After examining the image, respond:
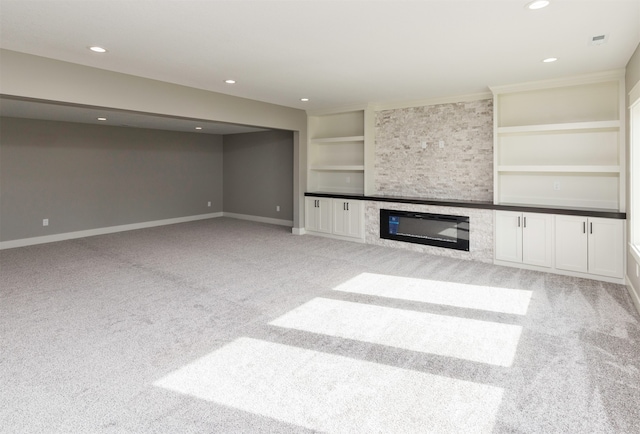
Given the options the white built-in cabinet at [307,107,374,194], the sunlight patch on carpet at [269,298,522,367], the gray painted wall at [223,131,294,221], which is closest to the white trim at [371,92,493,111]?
the white built-in cabinet at [307,107,374,194]

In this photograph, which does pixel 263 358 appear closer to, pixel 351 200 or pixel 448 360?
pixel 448 360

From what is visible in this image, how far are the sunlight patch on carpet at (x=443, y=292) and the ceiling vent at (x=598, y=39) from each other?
2.58 m

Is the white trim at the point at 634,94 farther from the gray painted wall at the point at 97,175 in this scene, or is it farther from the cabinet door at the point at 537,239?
the gray painted wall at the point at 97,175

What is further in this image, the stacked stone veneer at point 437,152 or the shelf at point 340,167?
the shelf at point 340,167

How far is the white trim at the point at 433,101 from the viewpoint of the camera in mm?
5930

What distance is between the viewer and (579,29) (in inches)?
130

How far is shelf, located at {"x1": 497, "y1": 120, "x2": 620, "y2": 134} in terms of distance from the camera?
15.5ft

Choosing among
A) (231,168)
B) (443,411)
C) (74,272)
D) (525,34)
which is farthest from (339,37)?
(231,168)

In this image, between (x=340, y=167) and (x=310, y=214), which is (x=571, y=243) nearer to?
(x=340, y=167)

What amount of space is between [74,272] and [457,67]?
18.3ft

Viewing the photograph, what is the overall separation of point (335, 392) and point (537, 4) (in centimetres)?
304

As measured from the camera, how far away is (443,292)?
14.3ft

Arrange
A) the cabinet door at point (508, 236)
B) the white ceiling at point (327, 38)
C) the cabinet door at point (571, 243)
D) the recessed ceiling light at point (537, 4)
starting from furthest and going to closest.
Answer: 1. the cabinet door at point (508, 236)
2. the cabinet door at point (571, 243)
3. the white ceiling at point (327, 38)
4. the recessed ceiling light at point (537, 4)

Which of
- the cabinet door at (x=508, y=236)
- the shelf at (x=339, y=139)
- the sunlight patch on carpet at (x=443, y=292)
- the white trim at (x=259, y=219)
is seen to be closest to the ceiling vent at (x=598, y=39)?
the cabinet door at (x=508, y=236)
